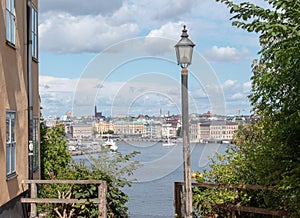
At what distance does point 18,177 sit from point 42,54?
5398 mm

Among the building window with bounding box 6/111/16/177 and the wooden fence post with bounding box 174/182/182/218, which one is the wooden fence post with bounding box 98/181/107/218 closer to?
the wooden fence post with bounding box 174/182/182/218

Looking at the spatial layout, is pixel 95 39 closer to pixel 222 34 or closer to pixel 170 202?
pixel 222 34

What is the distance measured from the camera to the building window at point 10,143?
966cm

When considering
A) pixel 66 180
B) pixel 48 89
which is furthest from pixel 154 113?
pixel 48 89

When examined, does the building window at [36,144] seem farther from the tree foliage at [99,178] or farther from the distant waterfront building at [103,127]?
the tree foliage at [99,178]

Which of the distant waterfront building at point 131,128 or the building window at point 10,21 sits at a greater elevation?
the building window at point 10,21

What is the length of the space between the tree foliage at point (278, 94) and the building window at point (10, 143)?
465cm

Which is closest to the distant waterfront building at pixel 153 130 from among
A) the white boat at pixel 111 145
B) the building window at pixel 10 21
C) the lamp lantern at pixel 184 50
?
the white boat at pixel 111 145

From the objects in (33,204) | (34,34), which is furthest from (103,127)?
(34,34)

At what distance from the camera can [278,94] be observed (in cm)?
644

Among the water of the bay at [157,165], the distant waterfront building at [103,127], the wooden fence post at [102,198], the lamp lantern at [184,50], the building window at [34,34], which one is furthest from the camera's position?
the building window at [34,34]

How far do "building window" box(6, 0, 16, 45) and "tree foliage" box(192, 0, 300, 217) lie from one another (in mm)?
4813

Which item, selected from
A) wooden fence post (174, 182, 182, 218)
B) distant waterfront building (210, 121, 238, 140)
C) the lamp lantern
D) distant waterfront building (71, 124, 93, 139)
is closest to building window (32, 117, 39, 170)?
distant waterfront building (71, 124, 93, 139)

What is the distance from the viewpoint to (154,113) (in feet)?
33.5
